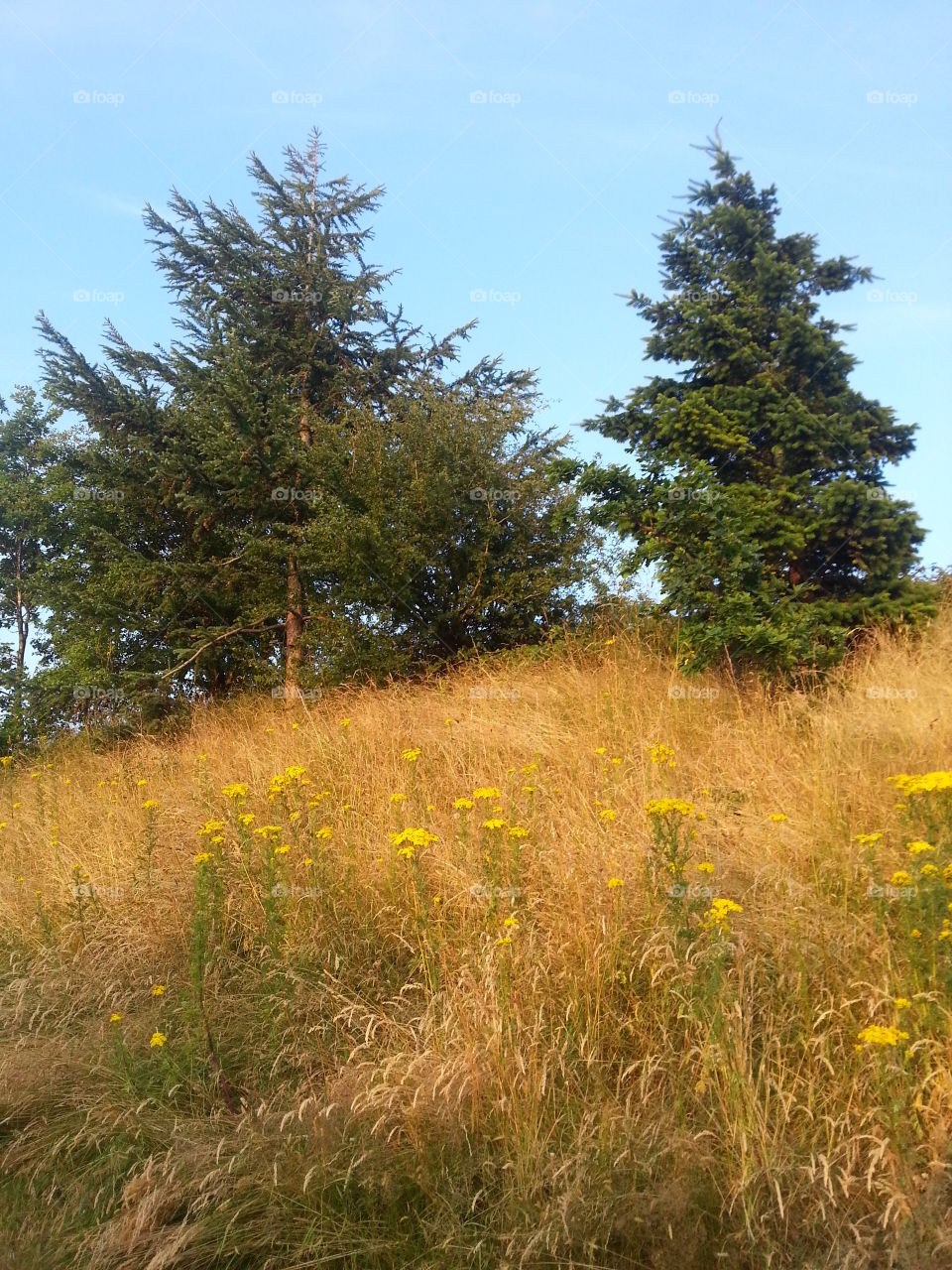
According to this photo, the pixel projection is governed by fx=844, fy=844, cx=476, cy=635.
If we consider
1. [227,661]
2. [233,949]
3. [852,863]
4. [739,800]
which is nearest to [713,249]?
[739,800]

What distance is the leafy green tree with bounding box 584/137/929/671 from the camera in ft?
25.3

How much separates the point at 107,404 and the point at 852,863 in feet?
48.3

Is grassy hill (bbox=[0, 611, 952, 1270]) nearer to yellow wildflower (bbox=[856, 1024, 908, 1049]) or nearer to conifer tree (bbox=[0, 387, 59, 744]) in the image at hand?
yellow wildflower (bbox=[856, 1024, 908, 1049])

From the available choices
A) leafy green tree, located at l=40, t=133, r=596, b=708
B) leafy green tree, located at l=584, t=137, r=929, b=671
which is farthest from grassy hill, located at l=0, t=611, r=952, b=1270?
leafy green tree, located at l=40, t=133, r=596, b=708

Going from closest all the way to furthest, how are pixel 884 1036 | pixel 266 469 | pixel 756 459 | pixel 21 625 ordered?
pixel 884 1036
pixel 756 459
pixel 266 469
pixel 21 625

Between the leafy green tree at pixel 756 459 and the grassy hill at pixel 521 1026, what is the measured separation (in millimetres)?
2328

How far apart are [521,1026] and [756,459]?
6.91 m

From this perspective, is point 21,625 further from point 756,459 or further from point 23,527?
point 756,459

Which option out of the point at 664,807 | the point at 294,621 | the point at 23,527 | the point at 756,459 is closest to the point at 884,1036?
the point at 664,807

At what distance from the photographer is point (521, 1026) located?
305cm

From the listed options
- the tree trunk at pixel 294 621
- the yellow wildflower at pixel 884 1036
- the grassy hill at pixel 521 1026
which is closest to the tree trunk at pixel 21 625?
the tree trunk at pixel 294 621

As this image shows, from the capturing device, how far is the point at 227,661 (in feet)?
49.7

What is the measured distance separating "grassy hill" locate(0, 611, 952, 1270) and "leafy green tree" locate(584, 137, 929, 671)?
233cm

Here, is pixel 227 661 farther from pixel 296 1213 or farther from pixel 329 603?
pixel 296 1213
